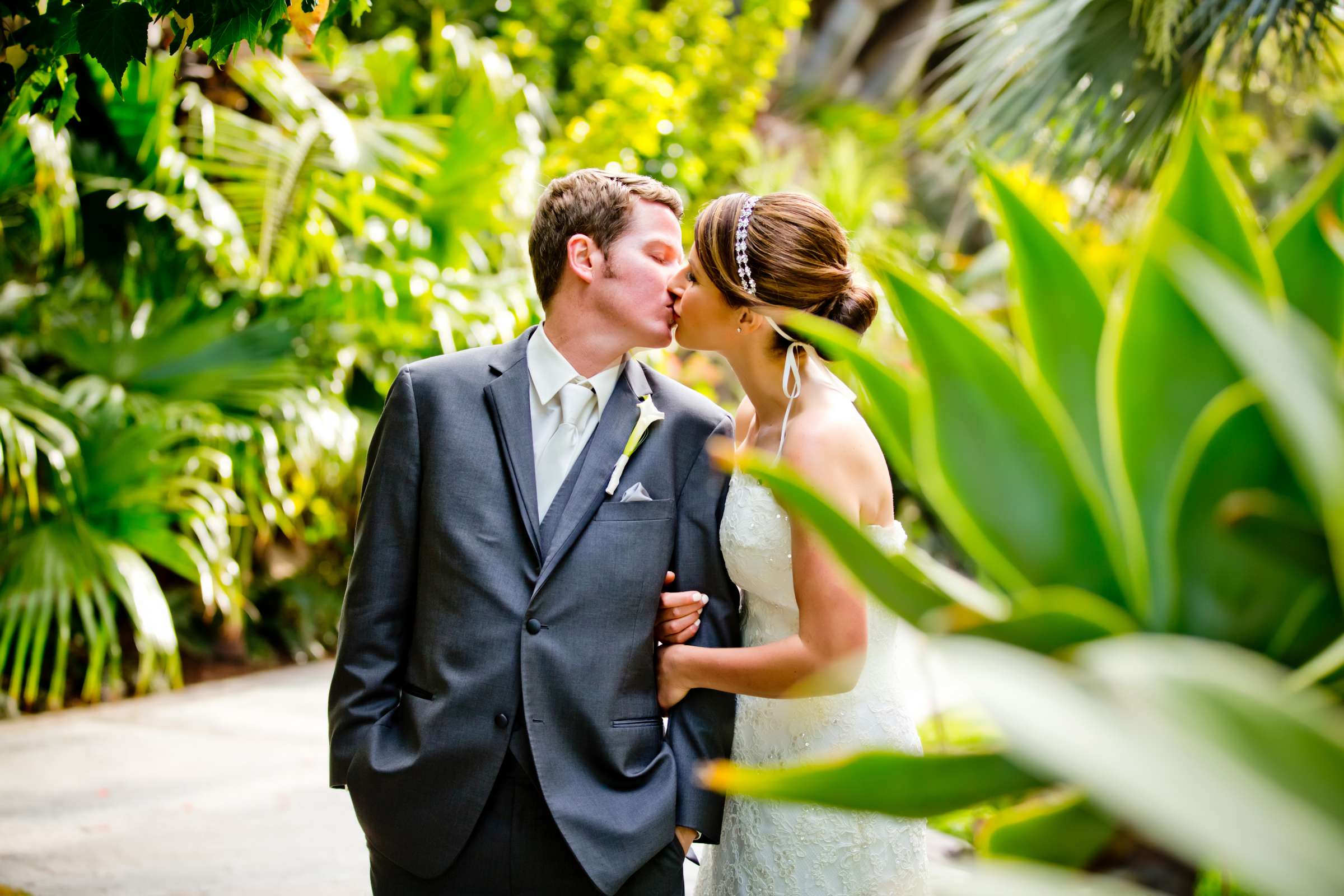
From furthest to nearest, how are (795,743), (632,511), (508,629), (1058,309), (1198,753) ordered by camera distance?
(795,743)
(632,511)
(508,629)
(1058,309)
(1198,753)

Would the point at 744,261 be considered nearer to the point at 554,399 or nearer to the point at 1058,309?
the point at 554,399

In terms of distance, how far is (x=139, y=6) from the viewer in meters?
2.07

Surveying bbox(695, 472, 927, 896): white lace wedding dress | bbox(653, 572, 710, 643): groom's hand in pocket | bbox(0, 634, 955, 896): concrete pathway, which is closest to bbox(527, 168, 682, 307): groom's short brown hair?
bbox(695, 472, 927, 896): white lace wedding dress

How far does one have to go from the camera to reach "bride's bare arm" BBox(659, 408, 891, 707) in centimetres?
201

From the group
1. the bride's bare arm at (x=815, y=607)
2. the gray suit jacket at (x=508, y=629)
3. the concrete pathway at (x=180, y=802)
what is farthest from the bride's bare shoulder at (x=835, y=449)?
the concrete pathway at (x=180, y=802)

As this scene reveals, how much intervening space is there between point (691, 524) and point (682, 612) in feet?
0.65

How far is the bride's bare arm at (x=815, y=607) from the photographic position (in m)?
2.01

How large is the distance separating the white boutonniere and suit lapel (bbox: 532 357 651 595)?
0.01 metres

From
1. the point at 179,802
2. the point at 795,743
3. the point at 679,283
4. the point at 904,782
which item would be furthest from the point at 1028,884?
the point at 179,802

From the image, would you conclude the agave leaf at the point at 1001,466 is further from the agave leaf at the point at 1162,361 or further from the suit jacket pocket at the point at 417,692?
the suit jacket pocket at the point at 417,692

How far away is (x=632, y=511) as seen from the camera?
88.1 inches

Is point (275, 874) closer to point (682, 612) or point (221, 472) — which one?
point (221, 472)

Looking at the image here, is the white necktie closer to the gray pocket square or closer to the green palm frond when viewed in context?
the gray pocket square

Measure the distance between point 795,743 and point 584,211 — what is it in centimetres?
125
